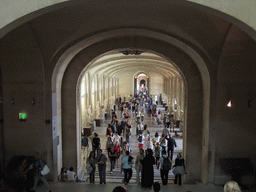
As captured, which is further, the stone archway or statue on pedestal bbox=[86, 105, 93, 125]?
statue on pedestal bbox=[86, 105, 93, 125]

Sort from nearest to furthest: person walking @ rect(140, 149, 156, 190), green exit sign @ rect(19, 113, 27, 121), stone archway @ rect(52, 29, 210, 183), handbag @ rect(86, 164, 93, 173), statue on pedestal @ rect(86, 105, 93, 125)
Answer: person walking @ rect(140, 149, 156, 190)
handbag @ rect(86, 164, 93, 173)
green exit sign @ rect(19, 113, 27, 121)
stone archway @ rect(52, 29, 210, 183)
statue on pedestal @ rect(86, 105, 93, 125)

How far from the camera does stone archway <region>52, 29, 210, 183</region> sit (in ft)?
27.8

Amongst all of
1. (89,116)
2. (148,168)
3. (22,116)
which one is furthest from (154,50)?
(89,116)

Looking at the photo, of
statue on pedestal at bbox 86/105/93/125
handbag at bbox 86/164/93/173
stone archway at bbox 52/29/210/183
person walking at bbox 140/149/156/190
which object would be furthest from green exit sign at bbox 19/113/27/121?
statue on pedestal at bbox 86/105/93/125

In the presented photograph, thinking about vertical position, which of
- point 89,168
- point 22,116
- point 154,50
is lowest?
point 89,168

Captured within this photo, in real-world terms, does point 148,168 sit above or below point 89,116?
above

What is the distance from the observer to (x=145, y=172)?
660 centimetres

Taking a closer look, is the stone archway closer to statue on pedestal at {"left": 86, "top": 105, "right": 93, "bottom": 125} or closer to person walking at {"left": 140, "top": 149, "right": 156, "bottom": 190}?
person walking at {"left": 140, "top": 149, "right": 156, "bottom": 190}

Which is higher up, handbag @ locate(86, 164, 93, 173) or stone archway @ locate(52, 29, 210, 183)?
stone archway @ locate(52, 29, 210, 183)

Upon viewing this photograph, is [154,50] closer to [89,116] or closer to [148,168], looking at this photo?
Result: [148,168]

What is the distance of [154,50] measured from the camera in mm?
9141

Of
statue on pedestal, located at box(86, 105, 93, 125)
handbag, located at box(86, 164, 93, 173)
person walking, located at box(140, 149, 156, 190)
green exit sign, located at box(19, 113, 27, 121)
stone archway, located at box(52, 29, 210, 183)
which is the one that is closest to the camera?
person walking, located at box(140, 149, 156, 190)

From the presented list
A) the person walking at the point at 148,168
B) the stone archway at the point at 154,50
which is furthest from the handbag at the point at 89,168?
the stone archway at the point at 154,50

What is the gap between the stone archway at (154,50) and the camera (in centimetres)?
848
